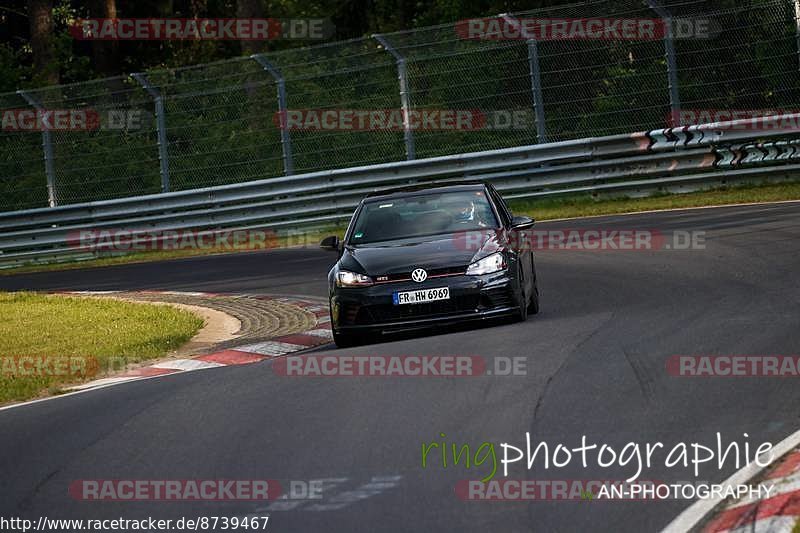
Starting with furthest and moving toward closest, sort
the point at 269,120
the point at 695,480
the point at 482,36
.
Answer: the point at 269,120
the point at 482,36
the point at 695,480

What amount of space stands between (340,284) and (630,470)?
17.9 feet

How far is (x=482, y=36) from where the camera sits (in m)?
23.5

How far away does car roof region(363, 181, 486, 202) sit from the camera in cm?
1298

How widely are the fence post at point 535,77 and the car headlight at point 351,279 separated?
41.1 ft

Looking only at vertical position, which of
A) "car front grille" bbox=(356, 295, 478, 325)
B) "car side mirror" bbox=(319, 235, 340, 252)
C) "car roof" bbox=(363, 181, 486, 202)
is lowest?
"car front grille" bbox=(356, 295, 478, 325)

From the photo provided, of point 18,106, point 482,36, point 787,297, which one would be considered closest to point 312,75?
point 482,36

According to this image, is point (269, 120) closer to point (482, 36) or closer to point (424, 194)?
point (482, 36)

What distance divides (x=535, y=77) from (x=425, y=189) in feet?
35.8
